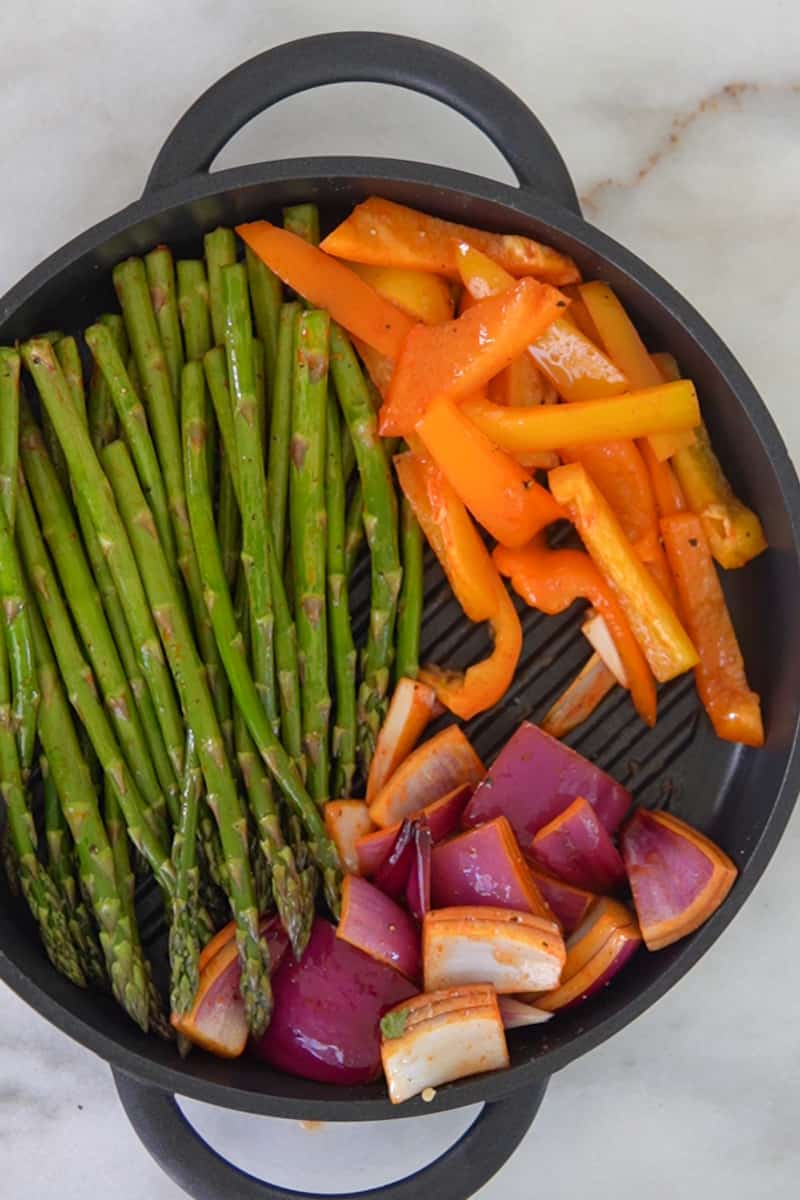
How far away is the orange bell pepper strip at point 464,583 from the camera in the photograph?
152cm

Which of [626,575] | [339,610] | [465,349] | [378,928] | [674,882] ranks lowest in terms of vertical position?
[378,928]

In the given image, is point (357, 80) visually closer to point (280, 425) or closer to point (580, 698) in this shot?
point (280, 425)

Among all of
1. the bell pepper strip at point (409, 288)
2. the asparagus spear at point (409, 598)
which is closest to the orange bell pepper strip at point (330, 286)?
the bell pepper strip at point (409, 288)

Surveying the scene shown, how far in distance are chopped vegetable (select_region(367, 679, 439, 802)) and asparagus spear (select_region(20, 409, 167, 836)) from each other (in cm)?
27

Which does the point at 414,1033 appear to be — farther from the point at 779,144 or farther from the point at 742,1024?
the point at 779,144

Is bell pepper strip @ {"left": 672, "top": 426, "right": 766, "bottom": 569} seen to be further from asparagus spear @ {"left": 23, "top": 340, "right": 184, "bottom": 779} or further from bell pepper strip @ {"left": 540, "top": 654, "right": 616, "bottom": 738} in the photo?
asparagus spear @ {"left": 23, "top": 340, "right": 184, "bottom": 779}

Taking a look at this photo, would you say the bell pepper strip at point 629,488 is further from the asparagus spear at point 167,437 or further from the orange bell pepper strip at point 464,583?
the asparagus spear at point 167,437

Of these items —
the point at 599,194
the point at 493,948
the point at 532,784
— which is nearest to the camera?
the point at 493,948

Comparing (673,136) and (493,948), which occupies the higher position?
(673,136)

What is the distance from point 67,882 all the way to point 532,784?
1.95 ft

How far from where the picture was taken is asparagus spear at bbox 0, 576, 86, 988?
4.79ft

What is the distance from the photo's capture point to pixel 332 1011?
1479mm

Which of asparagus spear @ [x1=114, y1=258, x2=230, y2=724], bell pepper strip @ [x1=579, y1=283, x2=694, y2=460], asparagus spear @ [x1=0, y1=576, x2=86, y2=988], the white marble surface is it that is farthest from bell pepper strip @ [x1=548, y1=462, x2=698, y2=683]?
asparagus spear @ [x1=0, y1=576, x2=86, y2=988]

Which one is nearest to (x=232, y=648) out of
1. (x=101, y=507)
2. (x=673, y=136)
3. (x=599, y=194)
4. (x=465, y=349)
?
(x=101, y=507)
